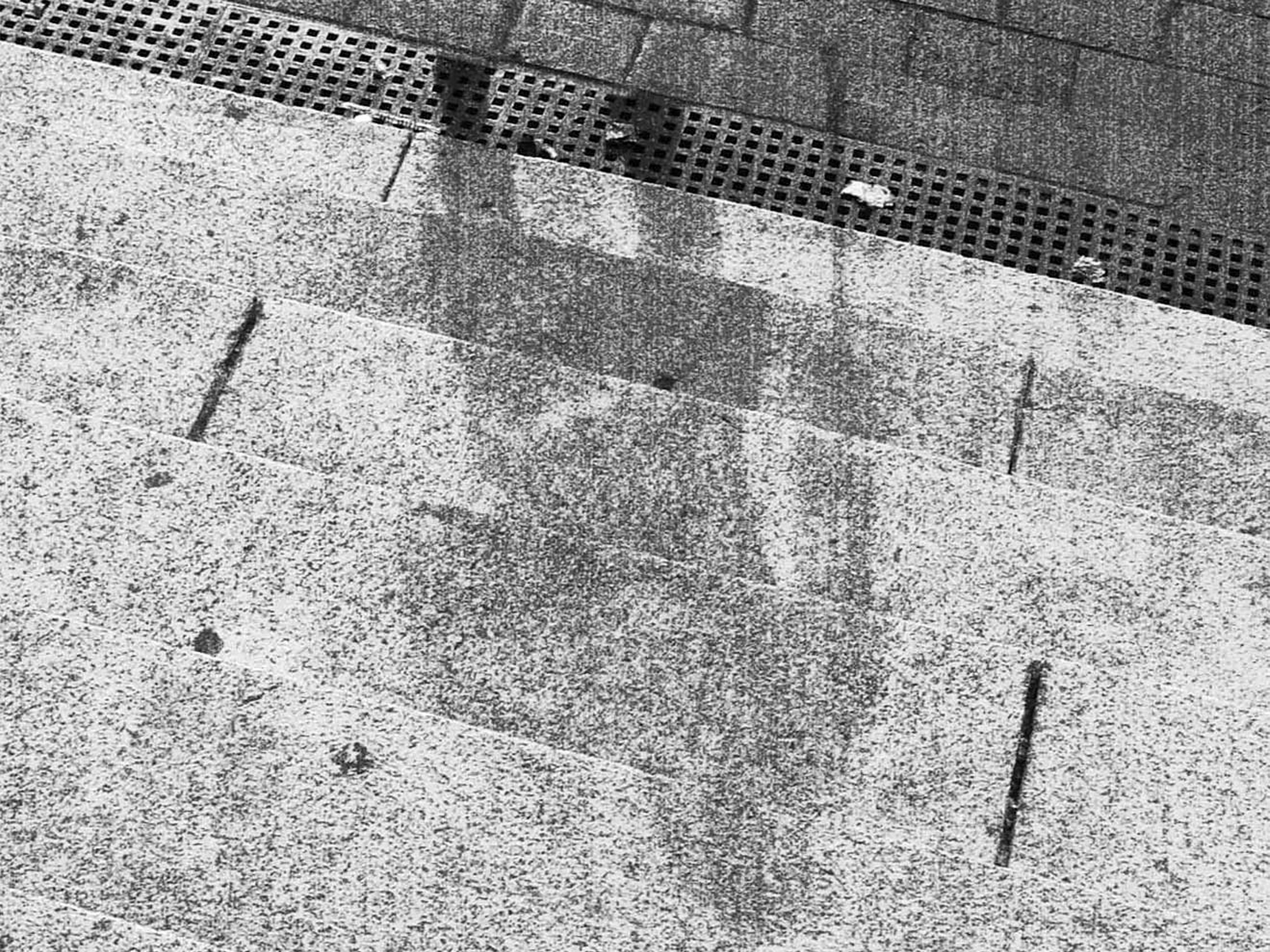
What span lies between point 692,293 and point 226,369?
3.43 ft

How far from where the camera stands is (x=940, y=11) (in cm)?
440

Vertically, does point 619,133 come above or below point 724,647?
above

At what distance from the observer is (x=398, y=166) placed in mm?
3721

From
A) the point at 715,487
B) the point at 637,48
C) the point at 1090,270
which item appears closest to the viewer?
the point at 715,487

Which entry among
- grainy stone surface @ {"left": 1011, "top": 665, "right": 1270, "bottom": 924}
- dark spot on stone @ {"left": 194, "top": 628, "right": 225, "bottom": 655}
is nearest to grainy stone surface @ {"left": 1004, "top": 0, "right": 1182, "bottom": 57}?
grainy stone surface @ {"left": 1011, "top": 665, "right": 1270, "bottom": 924}

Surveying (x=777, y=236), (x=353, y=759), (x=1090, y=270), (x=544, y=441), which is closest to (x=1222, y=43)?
(x=1090, y=270)

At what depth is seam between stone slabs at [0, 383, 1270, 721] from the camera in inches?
113

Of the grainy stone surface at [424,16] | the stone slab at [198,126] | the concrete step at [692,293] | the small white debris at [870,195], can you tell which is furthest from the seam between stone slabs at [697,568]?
the grainy stone surface at [424,16]

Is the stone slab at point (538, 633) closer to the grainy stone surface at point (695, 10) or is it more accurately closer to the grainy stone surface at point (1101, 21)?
the grainy stone surface at point (695, 10)

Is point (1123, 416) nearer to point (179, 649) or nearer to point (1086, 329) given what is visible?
point (1086, 329)

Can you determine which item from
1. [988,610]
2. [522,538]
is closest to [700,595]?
[522,538]

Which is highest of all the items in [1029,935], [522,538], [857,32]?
[857,32]

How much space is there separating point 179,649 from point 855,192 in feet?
7.01

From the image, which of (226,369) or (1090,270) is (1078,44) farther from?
(226,369)
